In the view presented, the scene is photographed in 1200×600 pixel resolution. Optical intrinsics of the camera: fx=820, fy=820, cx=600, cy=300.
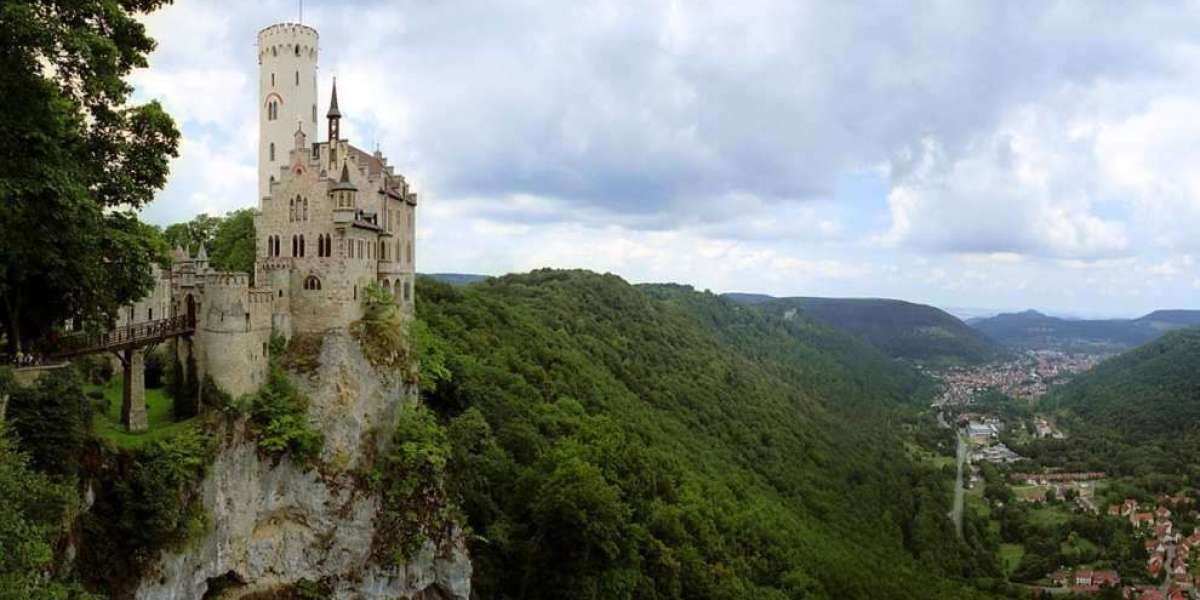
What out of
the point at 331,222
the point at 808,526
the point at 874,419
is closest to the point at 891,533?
the point at 808,526

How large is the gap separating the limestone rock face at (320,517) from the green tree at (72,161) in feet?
26.4

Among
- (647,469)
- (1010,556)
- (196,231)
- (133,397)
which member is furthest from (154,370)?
(1010,556)

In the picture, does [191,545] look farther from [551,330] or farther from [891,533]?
[891,533]

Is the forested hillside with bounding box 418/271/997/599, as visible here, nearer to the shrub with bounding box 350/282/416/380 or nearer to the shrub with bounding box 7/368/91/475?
the shrub with bounding box 350/282/416/380

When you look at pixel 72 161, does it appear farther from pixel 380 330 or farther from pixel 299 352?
pixel 380 330

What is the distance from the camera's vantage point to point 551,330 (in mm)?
95562

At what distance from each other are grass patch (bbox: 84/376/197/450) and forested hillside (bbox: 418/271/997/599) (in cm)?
1453

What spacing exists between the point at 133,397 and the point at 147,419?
134 cm

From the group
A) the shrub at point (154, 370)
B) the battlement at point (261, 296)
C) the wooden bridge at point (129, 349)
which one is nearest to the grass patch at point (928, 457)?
the battlement at point (261, 296)

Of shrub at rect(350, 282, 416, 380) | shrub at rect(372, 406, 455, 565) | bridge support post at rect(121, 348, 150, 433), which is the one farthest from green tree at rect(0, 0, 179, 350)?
shrub at rect(372, 406, 455, 565)

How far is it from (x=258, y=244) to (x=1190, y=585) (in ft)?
471

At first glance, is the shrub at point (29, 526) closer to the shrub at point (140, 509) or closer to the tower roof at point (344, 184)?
the shrub at point (140, 509)

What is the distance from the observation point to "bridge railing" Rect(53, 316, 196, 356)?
2834cm

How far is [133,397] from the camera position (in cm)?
2934
